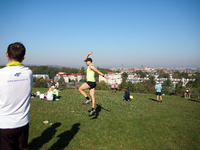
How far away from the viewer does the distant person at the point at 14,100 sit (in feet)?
7.54

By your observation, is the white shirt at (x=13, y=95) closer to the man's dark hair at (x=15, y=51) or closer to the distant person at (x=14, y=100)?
the distant person at (x=14, y=100)

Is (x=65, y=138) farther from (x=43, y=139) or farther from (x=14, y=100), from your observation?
(x=14, y=100)

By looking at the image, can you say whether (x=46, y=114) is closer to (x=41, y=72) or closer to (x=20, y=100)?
(x=20, y=100)

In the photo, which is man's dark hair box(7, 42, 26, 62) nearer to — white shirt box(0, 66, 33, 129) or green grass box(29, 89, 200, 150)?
white shirt box(0, 66, 33, 129)

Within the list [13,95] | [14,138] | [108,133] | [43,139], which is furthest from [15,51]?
[108,133]

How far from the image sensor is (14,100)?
2354 mm

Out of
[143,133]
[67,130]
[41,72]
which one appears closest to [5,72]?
[67,130]

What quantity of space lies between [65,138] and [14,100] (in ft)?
10.7

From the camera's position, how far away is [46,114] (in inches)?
302

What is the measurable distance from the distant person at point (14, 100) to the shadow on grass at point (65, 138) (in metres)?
2.18

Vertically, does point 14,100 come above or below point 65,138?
above

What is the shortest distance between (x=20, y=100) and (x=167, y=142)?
513 centimetres

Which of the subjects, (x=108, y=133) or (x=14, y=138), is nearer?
(x=14, y=138)

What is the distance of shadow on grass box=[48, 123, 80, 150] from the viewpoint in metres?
4.55
